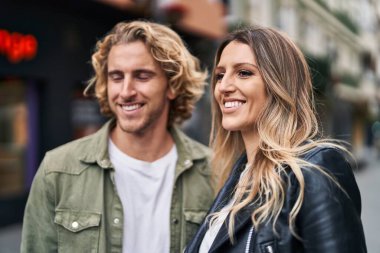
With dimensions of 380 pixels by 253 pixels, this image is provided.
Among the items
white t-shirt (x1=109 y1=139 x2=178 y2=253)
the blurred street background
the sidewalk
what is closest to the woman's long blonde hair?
white t-shirt (x1=109 y1=139 x2=178 y2=253)

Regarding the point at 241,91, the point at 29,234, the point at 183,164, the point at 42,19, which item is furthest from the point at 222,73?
the point at 42,19

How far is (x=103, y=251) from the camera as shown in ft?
7.35

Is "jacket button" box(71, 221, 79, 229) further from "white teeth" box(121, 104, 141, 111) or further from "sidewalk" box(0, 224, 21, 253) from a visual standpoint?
"sidewalk" box(0, 224, 21, 253)

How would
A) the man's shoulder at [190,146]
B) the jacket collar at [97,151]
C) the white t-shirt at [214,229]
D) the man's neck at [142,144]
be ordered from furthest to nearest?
the man's shoulder at [190,146]
the man's neck at [142,144]
the jacket collar at [97,151]
the white t-shirt at [214,229]

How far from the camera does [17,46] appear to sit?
733 cm

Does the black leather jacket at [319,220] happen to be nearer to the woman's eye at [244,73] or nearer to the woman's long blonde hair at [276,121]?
the woman's long blonde hair at [276,121]

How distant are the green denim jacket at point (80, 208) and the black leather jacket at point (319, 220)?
0.77 meters

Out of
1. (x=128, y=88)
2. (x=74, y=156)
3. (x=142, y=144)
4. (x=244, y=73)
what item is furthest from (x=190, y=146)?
(x=244, y=73)

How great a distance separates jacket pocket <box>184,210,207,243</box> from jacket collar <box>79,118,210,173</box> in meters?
0.22

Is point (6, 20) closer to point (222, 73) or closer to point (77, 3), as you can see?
point (77, 3)

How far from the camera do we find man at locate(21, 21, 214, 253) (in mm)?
2271

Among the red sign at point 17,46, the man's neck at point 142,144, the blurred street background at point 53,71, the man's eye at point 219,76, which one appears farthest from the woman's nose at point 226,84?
the red sign at point 17,46

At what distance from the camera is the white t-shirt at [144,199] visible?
232 cm

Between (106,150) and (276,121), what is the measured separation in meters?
1.02
